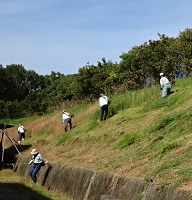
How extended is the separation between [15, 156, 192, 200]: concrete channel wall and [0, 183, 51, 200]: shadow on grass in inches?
31.8

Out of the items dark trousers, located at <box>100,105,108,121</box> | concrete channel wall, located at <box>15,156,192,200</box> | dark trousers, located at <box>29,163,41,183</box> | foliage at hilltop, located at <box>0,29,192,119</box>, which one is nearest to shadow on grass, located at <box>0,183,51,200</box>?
dark trousers, located at <box>29,163,41,183</box>

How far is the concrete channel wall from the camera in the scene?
9.00m

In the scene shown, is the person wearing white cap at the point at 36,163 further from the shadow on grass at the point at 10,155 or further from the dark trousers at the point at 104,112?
the shadow on grass at the point at 10,155

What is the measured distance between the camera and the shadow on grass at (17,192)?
52.8 ft

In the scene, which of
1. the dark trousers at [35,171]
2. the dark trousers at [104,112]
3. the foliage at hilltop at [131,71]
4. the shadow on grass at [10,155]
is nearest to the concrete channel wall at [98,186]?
the dark trousers at [35,171]

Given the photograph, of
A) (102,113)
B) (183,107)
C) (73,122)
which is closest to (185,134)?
(183,107)

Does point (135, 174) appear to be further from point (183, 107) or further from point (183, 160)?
point (183, 107)

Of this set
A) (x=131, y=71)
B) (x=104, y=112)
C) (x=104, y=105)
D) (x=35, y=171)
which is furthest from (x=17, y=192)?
(x=131, y=71)

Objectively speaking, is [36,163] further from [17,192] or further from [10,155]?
[10,155]

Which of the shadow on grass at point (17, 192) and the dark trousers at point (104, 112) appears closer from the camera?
the shadow on grass at point (17, 192)

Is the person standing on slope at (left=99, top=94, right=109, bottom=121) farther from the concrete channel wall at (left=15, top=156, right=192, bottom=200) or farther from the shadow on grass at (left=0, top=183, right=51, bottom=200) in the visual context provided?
the shadow on grass at (left=0, top=183, right=51, bottom=200)

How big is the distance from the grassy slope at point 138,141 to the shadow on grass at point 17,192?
1.90 metres

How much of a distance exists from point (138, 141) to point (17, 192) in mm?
5424

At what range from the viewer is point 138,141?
52.9 ft
